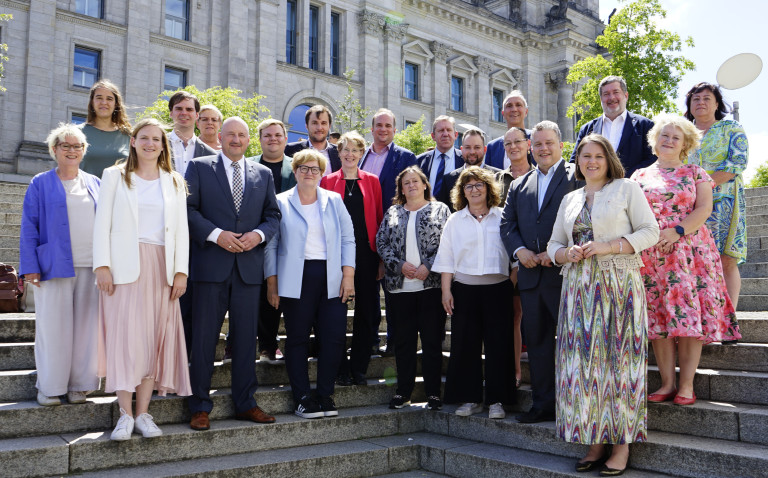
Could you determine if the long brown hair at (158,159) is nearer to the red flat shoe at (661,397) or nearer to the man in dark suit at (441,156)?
the man in dark suit at (441,156)

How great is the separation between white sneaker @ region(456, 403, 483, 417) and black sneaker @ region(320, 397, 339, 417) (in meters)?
1.14

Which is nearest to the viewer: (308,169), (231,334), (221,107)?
(231,334)

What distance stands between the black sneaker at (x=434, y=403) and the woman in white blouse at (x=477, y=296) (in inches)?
4.7

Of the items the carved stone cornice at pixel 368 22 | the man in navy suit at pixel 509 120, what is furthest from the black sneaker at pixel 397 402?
the carved stone cornice at pixel 368 22

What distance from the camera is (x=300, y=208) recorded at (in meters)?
5.82

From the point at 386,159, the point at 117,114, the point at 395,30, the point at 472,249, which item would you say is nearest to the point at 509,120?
the point at 386,159

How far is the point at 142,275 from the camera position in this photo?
482 centimetres

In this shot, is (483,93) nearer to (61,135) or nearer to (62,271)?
(61,135)

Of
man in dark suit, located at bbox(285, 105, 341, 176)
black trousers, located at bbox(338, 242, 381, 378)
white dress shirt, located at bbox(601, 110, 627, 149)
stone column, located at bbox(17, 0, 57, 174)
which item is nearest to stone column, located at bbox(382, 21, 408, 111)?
stone column, located at bbox(17, 0, 57, 174)

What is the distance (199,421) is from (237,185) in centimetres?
202

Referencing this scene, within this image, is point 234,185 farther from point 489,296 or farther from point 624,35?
point 624,35

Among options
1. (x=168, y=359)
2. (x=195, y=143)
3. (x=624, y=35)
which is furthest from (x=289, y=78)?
(x=168, y=359)

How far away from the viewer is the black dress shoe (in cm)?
529

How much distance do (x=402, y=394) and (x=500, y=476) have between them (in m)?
1.40
